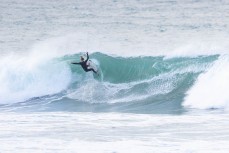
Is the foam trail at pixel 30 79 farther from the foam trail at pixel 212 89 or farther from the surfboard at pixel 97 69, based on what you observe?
the foam trail at pixel 212 89

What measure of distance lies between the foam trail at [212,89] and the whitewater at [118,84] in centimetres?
3

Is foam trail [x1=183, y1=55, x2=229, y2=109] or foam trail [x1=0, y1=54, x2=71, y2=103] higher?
foam trail [x1=0, y1=54, x2=71, y2=103]

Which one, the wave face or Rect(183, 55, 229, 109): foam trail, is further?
the wave face

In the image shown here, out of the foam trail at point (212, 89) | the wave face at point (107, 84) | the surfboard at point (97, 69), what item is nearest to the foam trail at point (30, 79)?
the wave face at point (107, 84)

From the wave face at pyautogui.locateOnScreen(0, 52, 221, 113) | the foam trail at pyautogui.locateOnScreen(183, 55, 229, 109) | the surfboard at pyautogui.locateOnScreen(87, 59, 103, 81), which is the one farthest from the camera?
the surfboard at pyautogui.locateOnScreen(87, 59, 103, 81)

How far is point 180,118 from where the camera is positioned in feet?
68.7

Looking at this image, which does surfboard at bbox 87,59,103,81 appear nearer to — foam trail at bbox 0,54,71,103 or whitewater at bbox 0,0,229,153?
whitewater at bbox 0,0,229,153

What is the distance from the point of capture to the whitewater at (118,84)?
18312mm

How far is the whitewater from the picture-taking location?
1831 cm

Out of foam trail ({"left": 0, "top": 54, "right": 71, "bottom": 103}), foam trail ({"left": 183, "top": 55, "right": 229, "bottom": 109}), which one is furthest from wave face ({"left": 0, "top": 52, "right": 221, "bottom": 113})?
foam trail ({"left": 183, "top": 55, "right": 229, "bottom": 109})

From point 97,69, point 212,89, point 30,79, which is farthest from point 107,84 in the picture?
point 212,89

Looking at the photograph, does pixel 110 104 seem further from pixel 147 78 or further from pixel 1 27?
pixel 1 27

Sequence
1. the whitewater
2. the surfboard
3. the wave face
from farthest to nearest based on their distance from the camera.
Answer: the surfboard < the wave face < the whitewater

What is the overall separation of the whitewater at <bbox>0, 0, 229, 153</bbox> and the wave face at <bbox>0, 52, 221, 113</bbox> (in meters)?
0.03
